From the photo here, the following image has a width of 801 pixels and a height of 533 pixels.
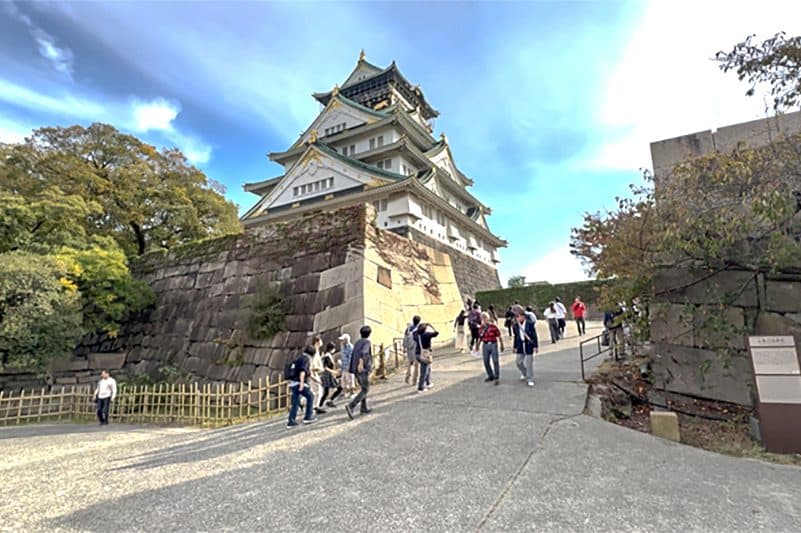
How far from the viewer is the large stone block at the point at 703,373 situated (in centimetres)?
593

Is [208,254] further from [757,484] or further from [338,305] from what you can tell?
[757,484]

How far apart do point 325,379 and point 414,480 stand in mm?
3972

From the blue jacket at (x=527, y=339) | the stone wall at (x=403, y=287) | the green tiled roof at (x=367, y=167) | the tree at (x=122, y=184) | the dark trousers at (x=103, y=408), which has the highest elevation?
the green tiled roof at (x=367, y=167)

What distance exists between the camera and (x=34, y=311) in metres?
10.8

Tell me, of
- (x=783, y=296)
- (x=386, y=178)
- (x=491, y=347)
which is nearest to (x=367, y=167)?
(x=386, y=178)

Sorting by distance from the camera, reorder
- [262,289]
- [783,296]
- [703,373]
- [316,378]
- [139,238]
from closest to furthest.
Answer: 1. [783,296]
2. [703,373]
3. [316,378]
4. [262,289]
5. [139,238]

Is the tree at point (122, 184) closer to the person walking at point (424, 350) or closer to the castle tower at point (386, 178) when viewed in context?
the castle tower at point (386, 178)

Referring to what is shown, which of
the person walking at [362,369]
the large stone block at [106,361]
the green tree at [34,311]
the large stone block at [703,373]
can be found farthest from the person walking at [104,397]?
the large stone block at [703,373]

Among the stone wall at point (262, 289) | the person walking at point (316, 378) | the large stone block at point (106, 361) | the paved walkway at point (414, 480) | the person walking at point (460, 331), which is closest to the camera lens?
the paved walkway at point (414, 480)

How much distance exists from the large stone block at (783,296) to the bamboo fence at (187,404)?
274 inches

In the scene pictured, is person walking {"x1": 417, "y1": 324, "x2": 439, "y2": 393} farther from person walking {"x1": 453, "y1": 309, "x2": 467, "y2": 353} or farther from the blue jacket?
person walking {"x1": 453, "y1": 309, "x2": 467, "y2": 353}

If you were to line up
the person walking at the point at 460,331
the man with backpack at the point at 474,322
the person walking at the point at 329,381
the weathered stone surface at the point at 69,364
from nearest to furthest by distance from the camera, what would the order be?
1. the person walking at the point at 329,381
2. the man with backpack at the point at 474,322
3. the person walking at the point at 460,331
4. the weathered stone surface at the point at 69,364

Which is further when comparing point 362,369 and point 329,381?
point 329,381

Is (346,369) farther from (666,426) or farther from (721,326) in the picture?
(721,326)
